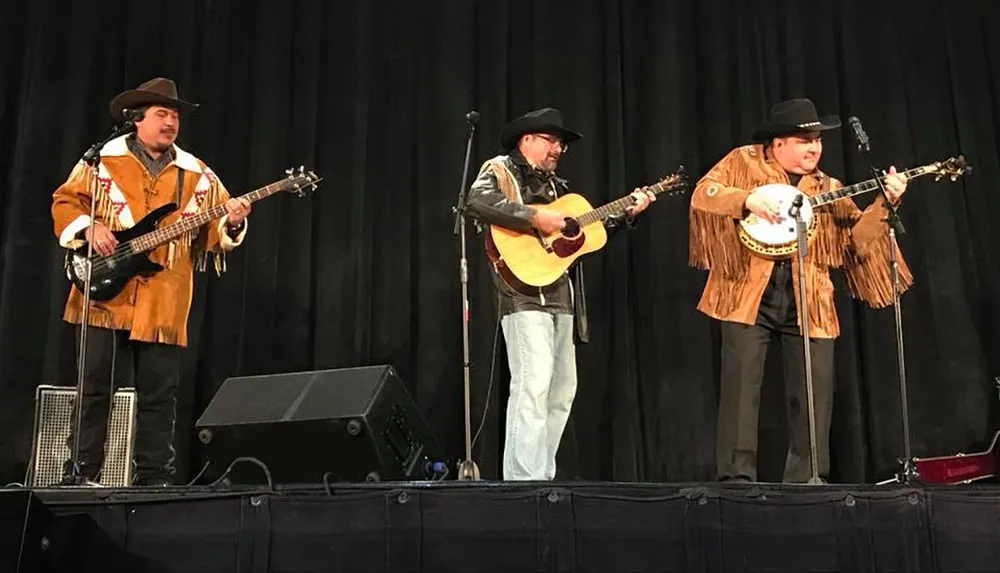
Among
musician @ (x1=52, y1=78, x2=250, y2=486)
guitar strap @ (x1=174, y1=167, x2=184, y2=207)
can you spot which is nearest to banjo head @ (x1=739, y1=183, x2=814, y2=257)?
musician @ (x1=52, y1=78, x2=250, y2=486)

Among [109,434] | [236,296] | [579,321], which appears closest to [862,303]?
[579,321]

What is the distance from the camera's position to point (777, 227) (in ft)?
14.1

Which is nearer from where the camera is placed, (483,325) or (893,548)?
(893,548)

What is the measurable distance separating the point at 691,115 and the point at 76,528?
13.1 feet

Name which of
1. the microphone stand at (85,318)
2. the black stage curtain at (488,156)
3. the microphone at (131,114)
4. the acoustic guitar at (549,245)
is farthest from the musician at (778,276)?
the microphone stand at (85,318)

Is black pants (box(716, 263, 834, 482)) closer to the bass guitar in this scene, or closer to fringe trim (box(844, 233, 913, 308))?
fringe trim (box(844, 233, 913, 308))

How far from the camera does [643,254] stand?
19.0ft

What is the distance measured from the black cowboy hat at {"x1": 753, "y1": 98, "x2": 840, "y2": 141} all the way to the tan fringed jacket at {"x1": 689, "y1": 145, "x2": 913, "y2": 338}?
0.13 metres

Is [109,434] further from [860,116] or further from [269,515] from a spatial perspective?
[860,116]

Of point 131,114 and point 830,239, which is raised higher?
point 131,114

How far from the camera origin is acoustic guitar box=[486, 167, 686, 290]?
4.47m

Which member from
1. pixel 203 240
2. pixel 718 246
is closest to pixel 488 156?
pixel 718 246

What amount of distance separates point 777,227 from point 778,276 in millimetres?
222

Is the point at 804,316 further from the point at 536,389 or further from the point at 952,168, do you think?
the point at 536,389
